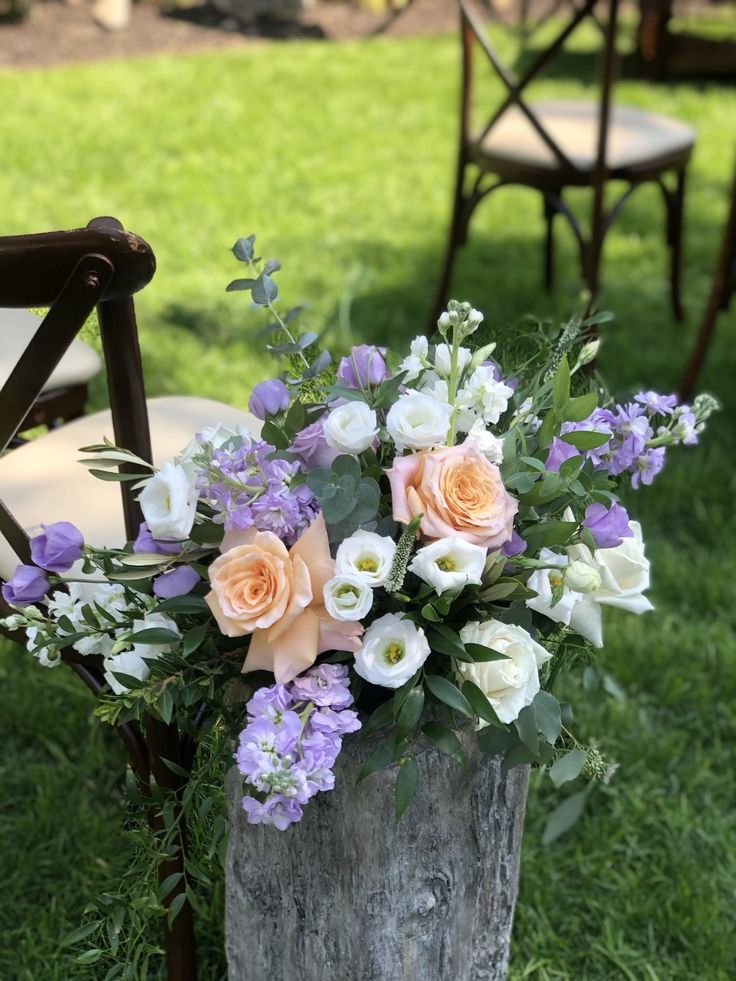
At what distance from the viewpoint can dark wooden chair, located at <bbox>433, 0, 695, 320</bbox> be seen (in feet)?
8.95

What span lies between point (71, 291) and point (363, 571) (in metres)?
0.36

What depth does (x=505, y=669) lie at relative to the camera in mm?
982

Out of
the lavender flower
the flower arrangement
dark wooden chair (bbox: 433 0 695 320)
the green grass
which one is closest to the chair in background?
the green grass

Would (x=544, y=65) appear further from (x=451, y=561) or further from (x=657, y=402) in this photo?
(x=451, y=561)

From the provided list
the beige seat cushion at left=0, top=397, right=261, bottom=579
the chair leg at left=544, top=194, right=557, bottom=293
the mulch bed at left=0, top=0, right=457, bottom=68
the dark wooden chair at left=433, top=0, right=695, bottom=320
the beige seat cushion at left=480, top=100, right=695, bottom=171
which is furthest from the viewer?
the mulch bed at left=0, top=0, right=457, bottom=68

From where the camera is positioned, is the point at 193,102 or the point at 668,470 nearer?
the point at 668,470

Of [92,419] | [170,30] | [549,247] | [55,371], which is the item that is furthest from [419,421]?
[170,30]

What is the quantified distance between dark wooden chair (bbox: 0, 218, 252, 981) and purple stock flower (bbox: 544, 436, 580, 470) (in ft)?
1.33

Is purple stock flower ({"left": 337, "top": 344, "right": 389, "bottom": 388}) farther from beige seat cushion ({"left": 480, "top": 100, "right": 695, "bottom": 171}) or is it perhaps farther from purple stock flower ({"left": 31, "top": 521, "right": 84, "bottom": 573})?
beige seat cushion ({"left": 480, "top": 100, "right": 695, "bottom": 171})

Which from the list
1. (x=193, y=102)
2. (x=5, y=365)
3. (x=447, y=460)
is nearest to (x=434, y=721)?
(x=447, y=460)

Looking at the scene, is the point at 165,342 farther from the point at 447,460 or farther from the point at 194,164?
the point at 447,460

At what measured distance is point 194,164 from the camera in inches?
174

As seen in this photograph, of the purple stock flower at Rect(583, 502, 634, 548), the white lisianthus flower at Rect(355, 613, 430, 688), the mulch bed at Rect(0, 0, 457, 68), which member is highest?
the purple stock flower at Rect(583, 502, 634, 548)

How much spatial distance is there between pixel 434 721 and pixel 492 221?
3.41m
